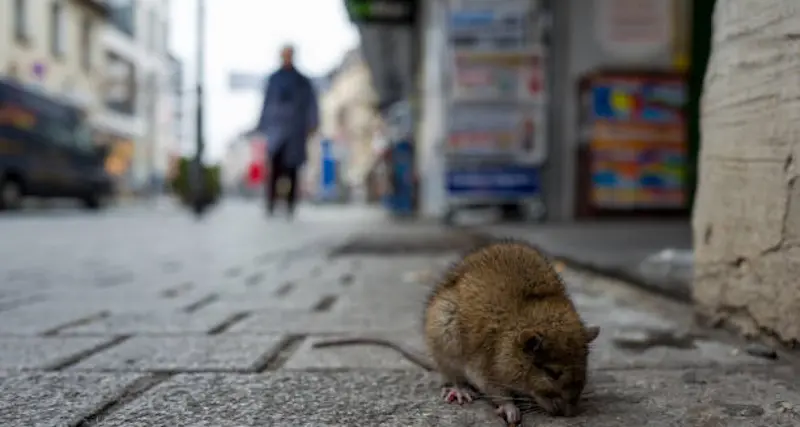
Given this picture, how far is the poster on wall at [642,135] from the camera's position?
300 inches

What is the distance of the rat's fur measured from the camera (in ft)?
4.91

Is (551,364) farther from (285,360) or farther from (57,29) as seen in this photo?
(57,29)

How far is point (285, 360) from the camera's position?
194 cm

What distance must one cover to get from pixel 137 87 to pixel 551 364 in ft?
144

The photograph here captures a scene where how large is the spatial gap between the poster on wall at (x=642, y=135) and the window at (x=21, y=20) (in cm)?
2178

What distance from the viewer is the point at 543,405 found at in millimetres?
1492

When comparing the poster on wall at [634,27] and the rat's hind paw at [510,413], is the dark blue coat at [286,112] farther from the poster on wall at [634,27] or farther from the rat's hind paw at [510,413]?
the rat's hind paw at [510,413]

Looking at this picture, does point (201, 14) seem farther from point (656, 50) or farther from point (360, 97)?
point (360, 97)

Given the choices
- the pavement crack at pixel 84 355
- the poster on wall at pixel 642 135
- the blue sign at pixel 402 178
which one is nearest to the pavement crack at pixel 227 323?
the pavement crack at pixel 84 355

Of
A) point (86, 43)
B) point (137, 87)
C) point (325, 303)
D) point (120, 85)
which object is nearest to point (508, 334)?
point (325, 303)

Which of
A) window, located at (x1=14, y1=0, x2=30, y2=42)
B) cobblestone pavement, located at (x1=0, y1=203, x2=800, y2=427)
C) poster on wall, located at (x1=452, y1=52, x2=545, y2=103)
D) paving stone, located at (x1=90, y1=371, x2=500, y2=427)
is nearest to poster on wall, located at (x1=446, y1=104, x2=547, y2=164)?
poster on wall, located at (x1=452, y1=52, x2=545, y2=103)

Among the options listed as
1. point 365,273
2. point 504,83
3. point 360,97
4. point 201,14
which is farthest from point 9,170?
point 360,97

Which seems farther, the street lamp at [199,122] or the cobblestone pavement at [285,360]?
Result: the street lamp at [199,122]

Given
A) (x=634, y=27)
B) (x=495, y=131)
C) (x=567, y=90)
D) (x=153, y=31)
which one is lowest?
(x=495, y=131)
